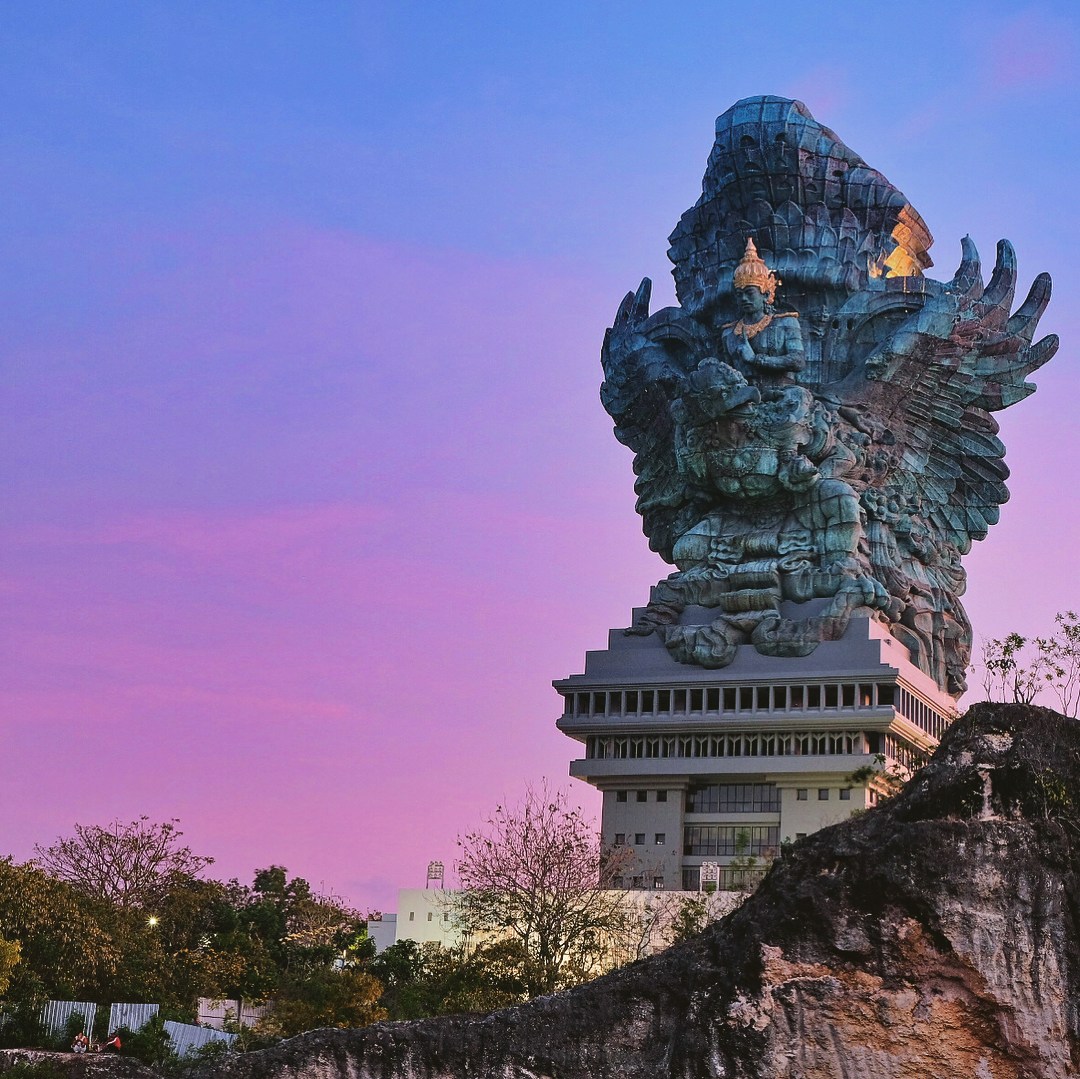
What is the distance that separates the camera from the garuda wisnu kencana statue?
300 ft

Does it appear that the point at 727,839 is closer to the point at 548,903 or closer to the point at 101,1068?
the point at 548,903

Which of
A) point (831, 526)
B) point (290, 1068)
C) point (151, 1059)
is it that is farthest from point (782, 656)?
point (290, 1068)

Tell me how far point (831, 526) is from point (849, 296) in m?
14.7

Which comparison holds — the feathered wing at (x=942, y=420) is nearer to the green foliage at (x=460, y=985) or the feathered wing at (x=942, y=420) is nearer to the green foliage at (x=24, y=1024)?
the green foliage at (x=460, y=985)

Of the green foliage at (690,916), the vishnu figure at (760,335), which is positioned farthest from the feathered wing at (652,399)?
the green foliage at (690,916)

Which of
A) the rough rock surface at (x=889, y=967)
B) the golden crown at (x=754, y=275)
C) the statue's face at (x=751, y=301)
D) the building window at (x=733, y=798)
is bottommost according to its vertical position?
the rough rock surface at (x=889, y=967)

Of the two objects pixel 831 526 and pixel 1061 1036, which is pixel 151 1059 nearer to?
pixel 1061 1036

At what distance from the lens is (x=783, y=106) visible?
98438mm

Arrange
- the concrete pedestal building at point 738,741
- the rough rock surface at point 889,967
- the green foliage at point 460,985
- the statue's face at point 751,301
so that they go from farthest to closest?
the statue's face at point 751,301 → the concrete pedestal building at point 738,741 → the green foliage at point 460,985 → the rough rock surface at point 889,967

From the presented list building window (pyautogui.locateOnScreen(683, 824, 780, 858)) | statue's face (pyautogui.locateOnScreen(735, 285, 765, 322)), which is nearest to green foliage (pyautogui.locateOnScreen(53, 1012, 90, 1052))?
building window (pyautogui.locateOnScreen(683, 824, 780, 858))

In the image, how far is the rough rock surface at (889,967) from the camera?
657 inches

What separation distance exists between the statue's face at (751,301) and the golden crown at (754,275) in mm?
248

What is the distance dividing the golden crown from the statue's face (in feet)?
0.81

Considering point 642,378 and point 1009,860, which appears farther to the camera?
point 642,378
